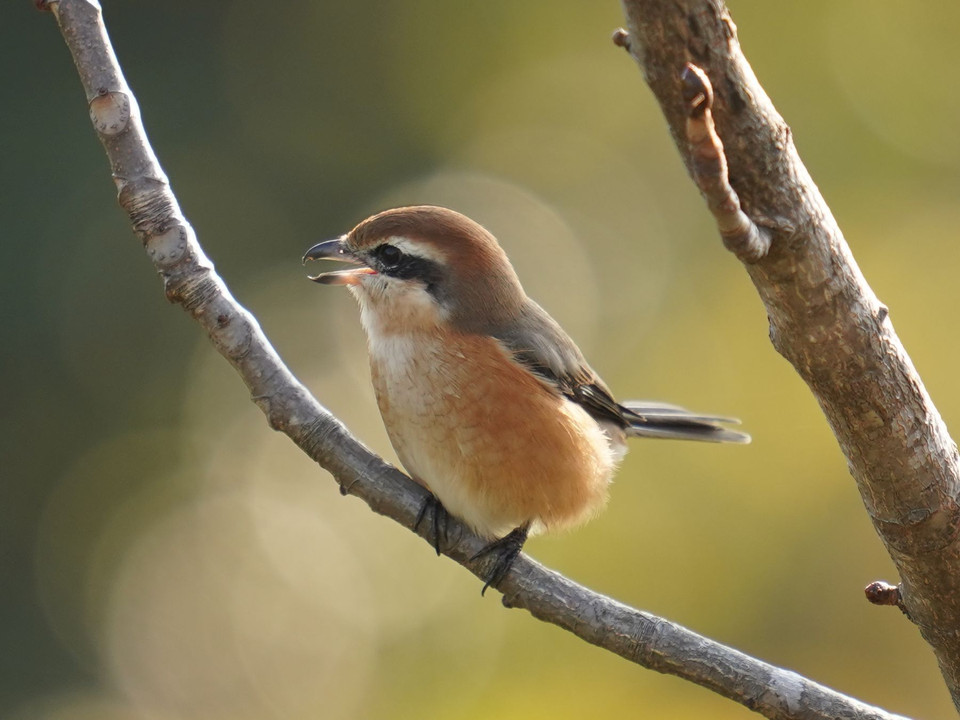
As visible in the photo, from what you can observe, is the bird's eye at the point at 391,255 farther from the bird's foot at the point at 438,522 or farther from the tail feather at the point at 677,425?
the tail feather at the point at 677,425

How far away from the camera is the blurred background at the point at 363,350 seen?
386 centimetres

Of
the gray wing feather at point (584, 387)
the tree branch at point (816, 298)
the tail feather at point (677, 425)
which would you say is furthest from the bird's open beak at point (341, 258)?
the tree branch at point (816, 298)

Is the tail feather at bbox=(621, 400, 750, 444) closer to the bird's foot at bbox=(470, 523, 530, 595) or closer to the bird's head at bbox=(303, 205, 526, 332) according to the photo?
the bird's head at bbox=(303, 205, 526, 332)

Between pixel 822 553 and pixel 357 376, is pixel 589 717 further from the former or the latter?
pixel 357 376

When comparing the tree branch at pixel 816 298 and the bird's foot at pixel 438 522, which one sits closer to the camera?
the tree branch at pixel 816 298

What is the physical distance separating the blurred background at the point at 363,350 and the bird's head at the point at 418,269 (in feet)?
4.08

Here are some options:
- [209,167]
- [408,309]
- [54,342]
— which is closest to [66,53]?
[209,167]

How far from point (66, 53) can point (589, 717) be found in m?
4.77

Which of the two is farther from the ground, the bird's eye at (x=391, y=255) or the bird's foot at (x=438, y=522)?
the bird's eye at (x=391, y=255)

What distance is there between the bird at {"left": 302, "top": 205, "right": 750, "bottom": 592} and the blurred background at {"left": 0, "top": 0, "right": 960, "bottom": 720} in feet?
2.80

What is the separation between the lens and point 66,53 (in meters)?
6.01

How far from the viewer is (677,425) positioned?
3979 millimetres

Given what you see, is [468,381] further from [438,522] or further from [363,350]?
[363,350]

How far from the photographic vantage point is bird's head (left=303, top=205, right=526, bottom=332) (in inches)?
125
